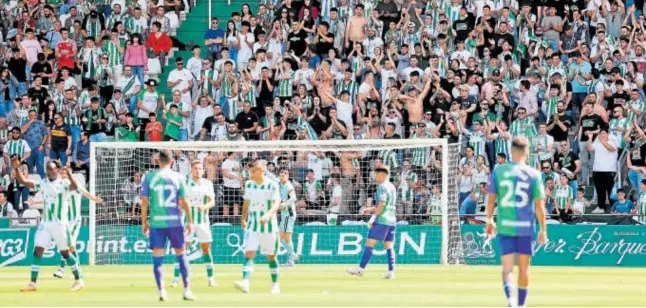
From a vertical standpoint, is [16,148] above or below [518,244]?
above

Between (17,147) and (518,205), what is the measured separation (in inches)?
806

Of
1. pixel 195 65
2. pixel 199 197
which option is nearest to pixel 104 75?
pixel 195 65

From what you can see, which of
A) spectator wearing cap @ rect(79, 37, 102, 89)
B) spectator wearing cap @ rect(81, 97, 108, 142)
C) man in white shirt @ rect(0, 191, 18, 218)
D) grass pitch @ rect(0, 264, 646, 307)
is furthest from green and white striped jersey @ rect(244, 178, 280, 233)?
spectator wearing cap @ rect(79, 37, 102, 89)

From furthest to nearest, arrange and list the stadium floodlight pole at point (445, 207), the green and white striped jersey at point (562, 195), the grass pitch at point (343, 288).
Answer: the green and white striped jersey at point (562, 195) → the stadium floodlight pole at point (445, 207) → the grass pitch at point (343, 288)

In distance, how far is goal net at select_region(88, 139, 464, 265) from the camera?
109 feet

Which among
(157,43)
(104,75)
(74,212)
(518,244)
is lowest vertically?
(518,244)

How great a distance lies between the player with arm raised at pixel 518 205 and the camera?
17672 millimetres

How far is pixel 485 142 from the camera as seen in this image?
3441cm

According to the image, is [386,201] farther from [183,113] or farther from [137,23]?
[137,23]

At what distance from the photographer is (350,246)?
33.6 m

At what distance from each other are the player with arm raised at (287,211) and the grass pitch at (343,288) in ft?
2.02

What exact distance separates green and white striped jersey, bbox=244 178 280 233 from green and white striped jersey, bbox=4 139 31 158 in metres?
15.3

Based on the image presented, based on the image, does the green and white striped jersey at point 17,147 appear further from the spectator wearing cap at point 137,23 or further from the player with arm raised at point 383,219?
the player with arm raised at point 383,219

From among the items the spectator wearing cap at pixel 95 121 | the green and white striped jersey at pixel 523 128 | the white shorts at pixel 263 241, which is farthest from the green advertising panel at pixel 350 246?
the white shorts at pixel 263 241
